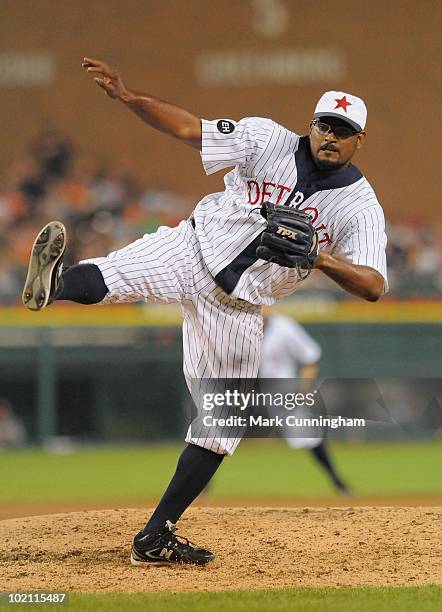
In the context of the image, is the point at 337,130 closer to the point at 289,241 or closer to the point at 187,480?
the point at 289,241

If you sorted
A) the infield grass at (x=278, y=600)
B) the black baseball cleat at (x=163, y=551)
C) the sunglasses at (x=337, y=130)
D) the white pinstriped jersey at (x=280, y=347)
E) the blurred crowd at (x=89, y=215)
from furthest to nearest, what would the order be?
the blurred crowd at (x=89, y=215)
the white pinstriped jersey at (x=280, y=347)
the black baseball cleat at (x=163, y=551)
the sunglasses at (x=337, y=130)
the infield grass at (x=278, y=600)

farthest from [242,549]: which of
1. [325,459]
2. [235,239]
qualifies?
[325,459]

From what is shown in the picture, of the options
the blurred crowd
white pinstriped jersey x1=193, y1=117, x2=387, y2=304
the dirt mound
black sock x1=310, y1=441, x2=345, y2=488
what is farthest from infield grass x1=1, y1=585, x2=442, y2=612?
the blurred crowd

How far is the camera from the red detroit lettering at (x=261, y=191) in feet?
12.5

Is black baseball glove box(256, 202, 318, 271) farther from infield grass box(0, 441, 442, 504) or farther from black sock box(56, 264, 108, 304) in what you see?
infield grass box(0, 441, 442, 504)

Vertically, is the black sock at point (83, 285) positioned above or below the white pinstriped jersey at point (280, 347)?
above

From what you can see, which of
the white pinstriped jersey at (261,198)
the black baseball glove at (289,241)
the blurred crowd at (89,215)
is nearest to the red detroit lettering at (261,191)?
the white pinstriped jersey at (261,198)

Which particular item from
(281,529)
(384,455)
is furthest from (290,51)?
(281,529)

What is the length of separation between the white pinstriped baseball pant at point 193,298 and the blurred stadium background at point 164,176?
16.4ft

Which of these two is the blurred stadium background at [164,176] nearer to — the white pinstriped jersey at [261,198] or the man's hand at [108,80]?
the white pinstriped jersey at [261,198]

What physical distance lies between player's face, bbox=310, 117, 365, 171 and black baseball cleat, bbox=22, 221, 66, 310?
38.6 inches

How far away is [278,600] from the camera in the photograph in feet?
11.0

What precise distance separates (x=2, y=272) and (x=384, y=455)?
4245 millimetres

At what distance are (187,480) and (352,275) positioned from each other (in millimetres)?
→ 1135
